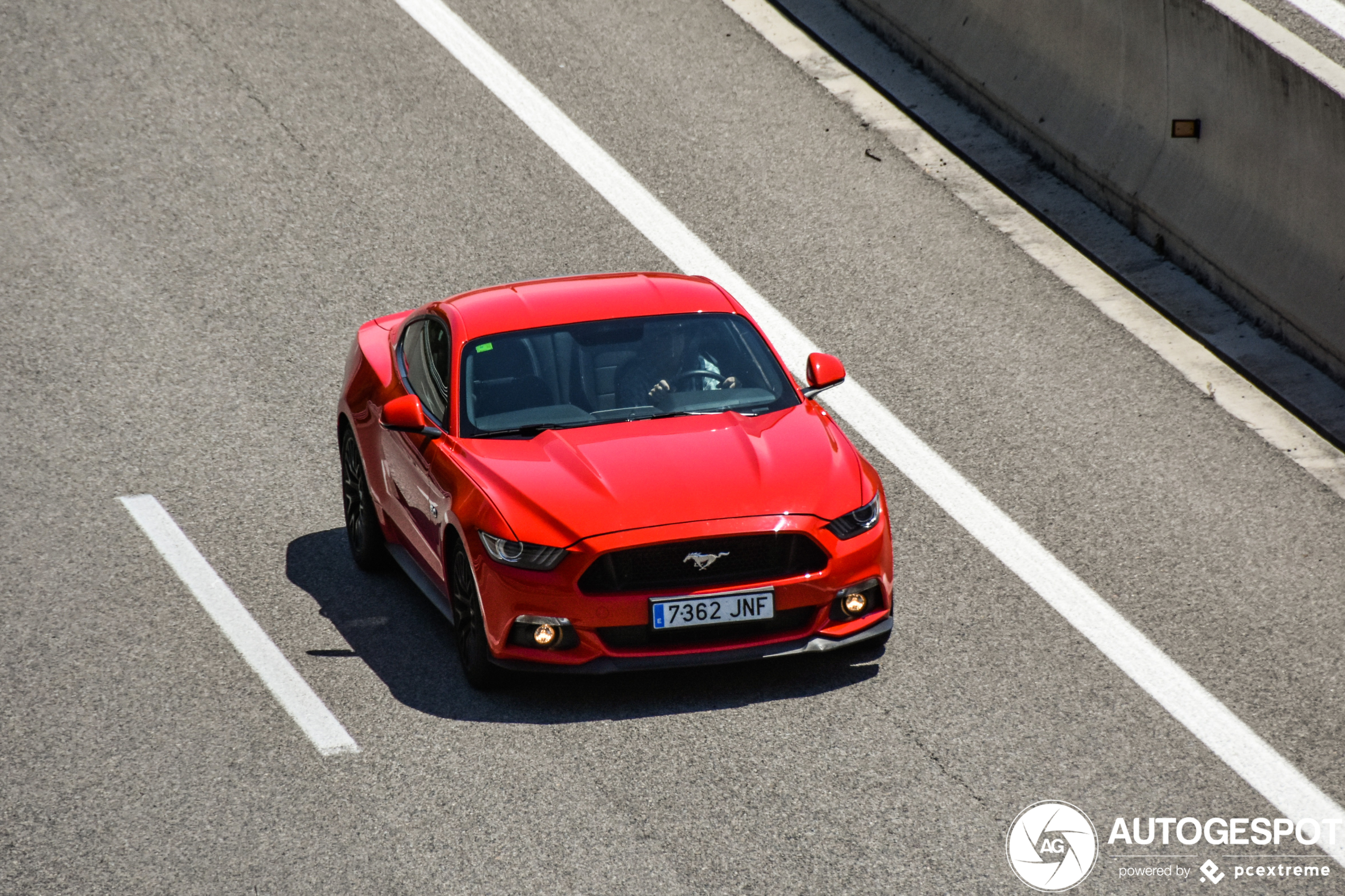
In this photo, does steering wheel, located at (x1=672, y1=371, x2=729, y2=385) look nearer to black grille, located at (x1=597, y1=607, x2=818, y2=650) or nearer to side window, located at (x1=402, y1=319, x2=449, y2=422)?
side window, located at (x1=402, y1=319, x2=449, y2=422)

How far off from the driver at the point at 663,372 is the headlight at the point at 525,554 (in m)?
1.20

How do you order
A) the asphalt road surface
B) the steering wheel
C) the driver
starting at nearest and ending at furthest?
the asphalt road surface
the driver
the steering wheel

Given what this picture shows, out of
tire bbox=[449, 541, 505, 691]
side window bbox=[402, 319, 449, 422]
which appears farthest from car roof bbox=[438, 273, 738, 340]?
tire bbox=[449, 541, 505, 691]

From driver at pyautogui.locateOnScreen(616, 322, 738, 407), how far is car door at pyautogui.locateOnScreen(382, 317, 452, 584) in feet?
2.95

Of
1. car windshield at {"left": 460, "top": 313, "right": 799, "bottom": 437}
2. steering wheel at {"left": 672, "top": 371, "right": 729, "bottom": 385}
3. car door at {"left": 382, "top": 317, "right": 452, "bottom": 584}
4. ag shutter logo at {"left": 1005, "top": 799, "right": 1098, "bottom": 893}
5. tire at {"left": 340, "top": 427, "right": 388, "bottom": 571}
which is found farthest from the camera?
tire at {"left": 340, "top": 427, "right": 388, "bottom": 571}

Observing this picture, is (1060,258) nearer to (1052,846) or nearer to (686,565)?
(686,565)

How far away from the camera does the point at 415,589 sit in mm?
9039

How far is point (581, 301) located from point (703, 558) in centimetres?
215

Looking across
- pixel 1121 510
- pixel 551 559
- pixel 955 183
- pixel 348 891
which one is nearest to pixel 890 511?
pixel 1121 510

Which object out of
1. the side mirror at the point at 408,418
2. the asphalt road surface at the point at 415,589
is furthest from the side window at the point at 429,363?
the asphalt road surface at the point at 415,589

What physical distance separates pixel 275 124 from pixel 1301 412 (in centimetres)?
896

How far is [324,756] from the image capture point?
23.2ft

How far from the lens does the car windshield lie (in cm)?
824

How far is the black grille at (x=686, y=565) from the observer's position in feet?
23.8
